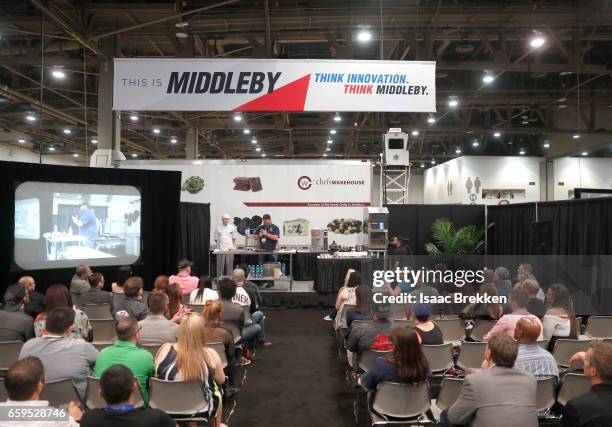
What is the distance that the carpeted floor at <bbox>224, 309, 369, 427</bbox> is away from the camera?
3.92 m

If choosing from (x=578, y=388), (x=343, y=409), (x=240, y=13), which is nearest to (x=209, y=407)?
(x=343, y=409)

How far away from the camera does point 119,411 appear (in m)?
2.01

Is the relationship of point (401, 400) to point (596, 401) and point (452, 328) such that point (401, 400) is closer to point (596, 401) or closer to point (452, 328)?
point (596, 401)

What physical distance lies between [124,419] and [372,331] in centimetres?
226

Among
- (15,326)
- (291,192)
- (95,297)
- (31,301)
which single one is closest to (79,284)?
(95,297)

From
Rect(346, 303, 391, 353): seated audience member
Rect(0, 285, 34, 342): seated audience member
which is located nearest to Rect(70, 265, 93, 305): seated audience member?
Rect(0, 285, 34, 342): seated audience member

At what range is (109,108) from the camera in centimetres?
997

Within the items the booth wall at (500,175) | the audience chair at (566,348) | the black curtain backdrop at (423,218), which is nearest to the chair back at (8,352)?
the audience chair at (566,348)

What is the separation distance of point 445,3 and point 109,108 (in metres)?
7.61

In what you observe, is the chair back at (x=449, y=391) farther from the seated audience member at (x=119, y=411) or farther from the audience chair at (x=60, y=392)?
the audience chair at (x=60, y=392)

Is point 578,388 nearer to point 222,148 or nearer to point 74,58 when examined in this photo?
point 74,58

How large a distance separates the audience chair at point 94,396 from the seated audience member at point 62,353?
121 millimetres

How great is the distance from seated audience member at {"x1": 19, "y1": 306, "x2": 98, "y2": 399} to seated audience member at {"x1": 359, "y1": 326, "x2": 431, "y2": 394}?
1.91 metres

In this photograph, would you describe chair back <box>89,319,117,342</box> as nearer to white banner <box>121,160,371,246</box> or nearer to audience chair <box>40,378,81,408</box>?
audience chair <box>40,378,81,408</box>
